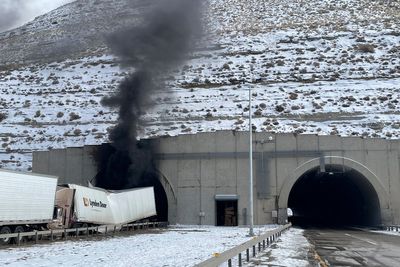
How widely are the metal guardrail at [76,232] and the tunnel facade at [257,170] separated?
5302 mm

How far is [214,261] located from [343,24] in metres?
88.0

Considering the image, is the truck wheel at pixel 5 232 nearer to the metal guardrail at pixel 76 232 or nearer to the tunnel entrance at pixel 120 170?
the metal guardrail at pixel 76 232

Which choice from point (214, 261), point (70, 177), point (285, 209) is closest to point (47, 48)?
point (70, 177)

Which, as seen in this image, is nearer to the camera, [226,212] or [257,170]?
[257,170]

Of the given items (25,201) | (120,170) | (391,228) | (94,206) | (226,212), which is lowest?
(391,228)

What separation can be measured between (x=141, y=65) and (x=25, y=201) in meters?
25.4

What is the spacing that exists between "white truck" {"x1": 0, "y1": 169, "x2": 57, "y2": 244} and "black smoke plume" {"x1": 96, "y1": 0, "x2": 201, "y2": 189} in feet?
52.3

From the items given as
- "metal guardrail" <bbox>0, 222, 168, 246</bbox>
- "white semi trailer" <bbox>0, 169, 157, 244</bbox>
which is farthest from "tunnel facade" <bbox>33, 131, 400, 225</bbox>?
"white semi trailer" <bbox>0, 169, 157, 244</bbox>

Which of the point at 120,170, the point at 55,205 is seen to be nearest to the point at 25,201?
the point at 55,205

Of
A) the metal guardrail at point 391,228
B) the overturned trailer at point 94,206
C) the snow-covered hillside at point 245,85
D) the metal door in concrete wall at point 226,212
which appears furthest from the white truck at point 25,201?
the metal guardrail at point 391,228

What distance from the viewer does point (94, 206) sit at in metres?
32.4

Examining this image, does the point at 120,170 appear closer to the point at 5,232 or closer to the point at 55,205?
the point at 55,205

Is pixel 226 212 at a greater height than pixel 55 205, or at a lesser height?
lesser

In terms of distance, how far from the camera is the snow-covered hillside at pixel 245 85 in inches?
2324
